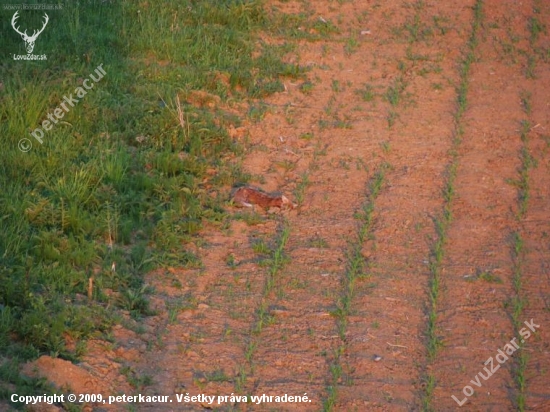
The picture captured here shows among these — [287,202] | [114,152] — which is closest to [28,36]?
Result: [114,152]

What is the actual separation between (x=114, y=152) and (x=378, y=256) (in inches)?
79.1

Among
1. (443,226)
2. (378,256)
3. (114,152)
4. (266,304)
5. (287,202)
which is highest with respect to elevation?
(114,152)

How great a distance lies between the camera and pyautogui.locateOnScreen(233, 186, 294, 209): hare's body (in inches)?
242

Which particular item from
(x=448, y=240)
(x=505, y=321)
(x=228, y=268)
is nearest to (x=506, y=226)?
(x=448, y=240)

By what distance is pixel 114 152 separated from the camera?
6203mm

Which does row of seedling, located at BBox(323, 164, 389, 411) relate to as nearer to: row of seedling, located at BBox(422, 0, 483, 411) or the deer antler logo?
row of seedling, located at BBox(422, 0, 483, 411)

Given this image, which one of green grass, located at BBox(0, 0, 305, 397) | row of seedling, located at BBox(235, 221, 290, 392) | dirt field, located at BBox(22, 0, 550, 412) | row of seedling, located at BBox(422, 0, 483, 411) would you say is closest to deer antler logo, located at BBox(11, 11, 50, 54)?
green grass, located at BBox(0, 0, 305, 397)

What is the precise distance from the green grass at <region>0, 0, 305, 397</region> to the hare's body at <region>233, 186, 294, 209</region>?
0.14 m

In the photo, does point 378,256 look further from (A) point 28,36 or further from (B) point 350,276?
(A) point 28,36

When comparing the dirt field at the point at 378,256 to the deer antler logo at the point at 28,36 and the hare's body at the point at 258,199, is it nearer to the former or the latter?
the hare's body at the point at 258,199

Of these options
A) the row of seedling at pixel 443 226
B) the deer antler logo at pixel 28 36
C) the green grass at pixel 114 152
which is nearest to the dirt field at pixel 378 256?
the row of seedling at pixel 443 226

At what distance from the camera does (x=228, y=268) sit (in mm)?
5461

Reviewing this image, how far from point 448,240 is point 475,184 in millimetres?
874

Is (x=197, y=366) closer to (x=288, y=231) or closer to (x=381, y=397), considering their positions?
(x=381, y=397)
